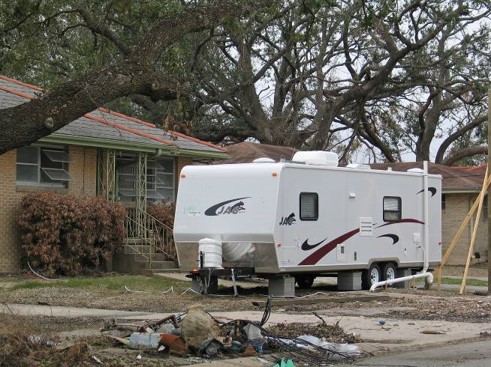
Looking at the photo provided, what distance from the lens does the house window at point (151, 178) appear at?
24562 mm

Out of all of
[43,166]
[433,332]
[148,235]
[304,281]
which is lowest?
[433,332]

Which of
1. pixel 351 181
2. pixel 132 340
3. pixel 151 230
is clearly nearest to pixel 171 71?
pixel 351 181

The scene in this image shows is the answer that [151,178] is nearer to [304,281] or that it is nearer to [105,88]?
[304,281]

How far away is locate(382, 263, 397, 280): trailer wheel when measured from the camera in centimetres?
2105

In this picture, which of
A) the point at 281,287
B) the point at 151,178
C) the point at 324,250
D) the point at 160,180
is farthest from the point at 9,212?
the point at 324,250

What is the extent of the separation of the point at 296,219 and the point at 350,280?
108 inches

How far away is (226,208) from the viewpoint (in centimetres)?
1825

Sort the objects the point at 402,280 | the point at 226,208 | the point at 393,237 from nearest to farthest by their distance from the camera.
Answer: the point at 226,208
the point at 402,280
the point at 393,237

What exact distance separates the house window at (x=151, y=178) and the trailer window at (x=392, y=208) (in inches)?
295

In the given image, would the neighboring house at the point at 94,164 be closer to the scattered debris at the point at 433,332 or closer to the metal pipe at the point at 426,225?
the metal pipe at the point at 426,225

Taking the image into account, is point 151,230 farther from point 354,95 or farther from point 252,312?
point 354,95

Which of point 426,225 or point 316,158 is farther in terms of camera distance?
point 426,225

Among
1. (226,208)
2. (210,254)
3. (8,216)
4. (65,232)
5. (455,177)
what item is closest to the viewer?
(210,254)

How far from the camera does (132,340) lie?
32.0 feet
